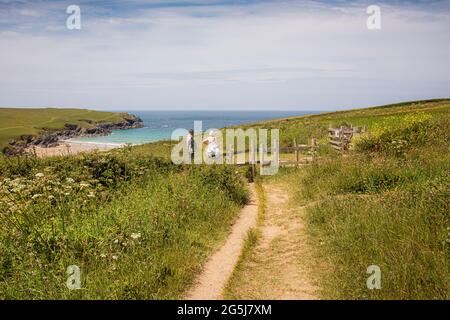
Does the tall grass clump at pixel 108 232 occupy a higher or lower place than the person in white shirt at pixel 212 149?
lower

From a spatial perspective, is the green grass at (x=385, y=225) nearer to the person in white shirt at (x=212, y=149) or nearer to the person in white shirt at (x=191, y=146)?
the person in white shirt at (x=191, y=146)

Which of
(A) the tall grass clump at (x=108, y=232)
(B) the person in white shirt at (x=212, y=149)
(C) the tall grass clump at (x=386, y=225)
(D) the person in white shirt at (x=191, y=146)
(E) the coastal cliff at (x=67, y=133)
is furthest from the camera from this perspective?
(E) the coastal cliff at (x=67, y=133)

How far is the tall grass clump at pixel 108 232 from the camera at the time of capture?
6.28 meters

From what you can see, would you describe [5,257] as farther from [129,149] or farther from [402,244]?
[129,149]

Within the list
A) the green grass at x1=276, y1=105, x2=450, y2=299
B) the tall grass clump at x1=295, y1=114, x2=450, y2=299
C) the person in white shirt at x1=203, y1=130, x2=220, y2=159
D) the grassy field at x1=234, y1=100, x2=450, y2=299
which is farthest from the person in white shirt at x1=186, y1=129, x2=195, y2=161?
the green grass at x1=276, y1=105, x2=450, y2=299

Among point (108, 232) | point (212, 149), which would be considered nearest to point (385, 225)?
point (108, 232)

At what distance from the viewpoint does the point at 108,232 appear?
7.85 meters

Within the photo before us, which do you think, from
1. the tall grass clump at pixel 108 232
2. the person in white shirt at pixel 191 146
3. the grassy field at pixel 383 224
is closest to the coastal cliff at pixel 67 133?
the person in white shirt at pixel 191 146

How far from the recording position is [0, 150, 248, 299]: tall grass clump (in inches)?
247

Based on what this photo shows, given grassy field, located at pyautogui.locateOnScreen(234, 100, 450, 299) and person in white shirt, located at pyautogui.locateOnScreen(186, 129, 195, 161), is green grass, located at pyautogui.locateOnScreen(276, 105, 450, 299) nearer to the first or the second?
grassy field, located at pyautogui.locateOnScreen(234, 100, 450, 299)

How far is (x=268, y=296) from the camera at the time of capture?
650 cm

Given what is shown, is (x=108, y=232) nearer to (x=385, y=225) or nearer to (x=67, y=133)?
(x=385, y=225)

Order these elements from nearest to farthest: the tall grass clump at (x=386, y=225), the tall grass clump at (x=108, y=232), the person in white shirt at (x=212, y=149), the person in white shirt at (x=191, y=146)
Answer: the tall grass clump at (x=386, y=225) → the tall grass clump at (x=108, y=232) → the person in white shirt at (x=191, y=146) → the person in white shirt at (x=212, y=149)
